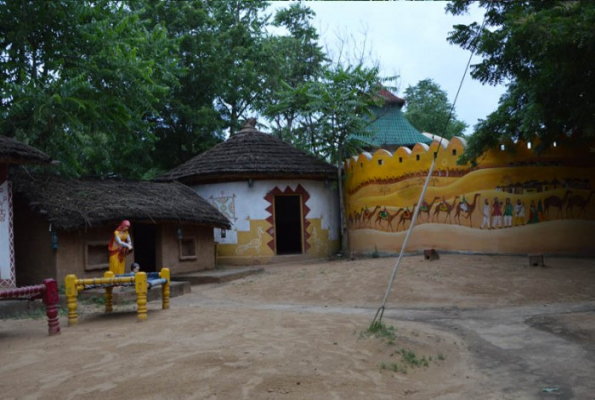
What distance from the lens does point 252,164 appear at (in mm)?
17734

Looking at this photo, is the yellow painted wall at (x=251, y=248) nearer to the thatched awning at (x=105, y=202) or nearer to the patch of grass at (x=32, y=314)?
the thatched awning at (x=105, y=202)

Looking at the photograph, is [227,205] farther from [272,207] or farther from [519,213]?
[519,213]

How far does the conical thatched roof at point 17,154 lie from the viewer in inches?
406

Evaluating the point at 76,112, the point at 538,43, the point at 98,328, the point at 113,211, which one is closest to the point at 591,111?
the point at 538,43

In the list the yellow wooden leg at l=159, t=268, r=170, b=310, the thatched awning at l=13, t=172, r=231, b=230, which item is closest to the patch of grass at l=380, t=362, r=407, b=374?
the yellow wooden leg at l=159, t=268, r=170, b=310

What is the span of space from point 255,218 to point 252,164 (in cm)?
175

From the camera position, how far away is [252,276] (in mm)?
15016

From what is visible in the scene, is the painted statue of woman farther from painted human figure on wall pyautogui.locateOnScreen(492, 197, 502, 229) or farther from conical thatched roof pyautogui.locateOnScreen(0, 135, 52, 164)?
painted human figure on wall pyautogui.locateOnScreen(492, 197, 502, 229)

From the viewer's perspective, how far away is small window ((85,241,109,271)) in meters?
12.6

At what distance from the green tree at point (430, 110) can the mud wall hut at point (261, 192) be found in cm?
1358

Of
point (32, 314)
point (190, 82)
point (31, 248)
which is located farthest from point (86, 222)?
point (190, 82)

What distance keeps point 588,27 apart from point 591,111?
212 cm

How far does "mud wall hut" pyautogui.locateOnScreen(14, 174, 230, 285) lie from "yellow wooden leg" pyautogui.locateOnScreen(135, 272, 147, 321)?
14.3 feet

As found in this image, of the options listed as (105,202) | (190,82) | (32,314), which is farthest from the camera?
(190,82)
